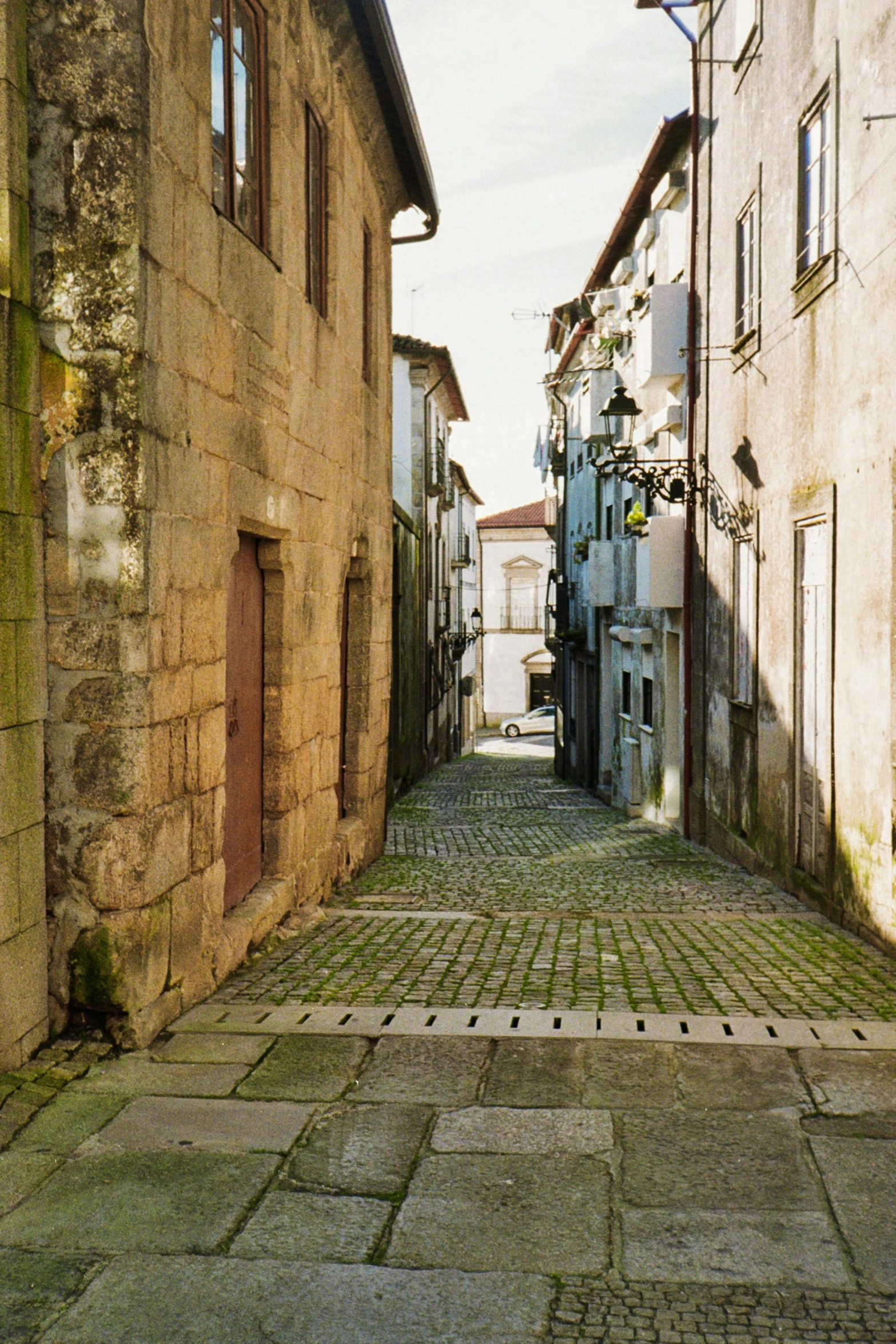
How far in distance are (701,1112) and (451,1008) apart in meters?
1.55

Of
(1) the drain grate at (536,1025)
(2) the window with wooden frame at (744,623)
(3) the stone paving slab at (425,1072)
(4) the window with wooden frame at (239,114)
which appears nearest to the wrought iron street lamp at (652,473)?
(2) the window with wooden frame at (744,623)

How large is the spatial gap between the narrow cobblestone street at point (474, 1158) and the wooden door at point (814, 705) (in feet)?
5.38

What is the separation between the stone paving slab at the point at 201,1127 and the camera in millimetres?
3916

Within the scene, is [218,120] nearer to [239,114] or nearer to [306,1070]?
[239,114]

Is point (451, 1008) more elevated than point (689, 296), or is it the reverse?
point (689, 296)

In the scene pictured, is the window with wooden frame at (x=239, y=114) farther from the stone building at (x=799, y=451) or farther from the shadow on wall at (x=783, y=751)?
the shadow on wall at (x=783, y=751)

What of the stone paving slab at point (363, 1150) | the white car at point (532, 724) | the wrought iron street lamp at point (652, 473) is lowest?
the white car at point (532, 724)

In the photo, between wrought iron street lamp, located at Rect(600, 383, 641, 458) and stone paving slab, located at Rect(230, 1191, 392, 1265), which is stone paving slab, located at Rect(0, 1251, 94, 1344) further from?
wrought iron street lamp, located at Rect(600, 383, 641, 458)

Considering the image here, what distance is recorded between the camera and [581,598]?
25875 mm

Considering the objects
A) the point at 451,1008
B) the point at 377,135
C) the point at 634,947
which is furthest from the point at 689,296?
the point at 451,1008

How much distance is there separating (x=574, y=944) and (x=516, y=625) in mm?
46253

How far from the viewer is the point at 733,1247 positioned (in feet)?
10.7

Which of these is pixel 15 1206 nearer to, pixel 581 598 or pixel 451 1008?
pixel 451 1008

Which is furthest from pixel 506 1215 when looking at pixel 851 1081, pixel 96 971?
pixel 96 971
